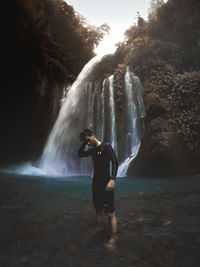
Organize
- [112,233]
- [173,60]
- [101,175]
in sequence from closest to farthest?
1. [112,233]
2. [101,175]
3. [173,60]

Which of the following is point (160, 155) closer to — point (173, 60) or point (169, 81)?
point (169, 81)

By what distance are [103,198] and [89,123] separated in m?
11.9

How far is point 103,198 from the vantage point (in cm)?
297

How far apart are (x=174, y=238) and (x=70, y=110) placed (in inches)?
532

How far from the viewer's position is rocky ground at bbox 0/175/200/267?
2170 millimetres

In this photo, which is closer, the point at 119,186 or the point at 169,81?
the point at 119,186

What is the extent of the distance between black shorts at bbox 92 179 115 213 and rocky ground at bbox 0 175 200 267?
0.36m

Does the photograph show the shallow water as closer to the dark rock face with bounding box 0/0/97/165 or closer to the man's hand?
the man's hand

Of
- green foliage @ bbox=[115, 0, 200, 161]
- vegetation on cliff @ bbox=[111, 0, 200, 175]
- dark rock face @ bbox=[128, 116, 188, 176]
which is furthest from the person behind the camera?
green foliage @ bbox=[115, 0, 200, 161]

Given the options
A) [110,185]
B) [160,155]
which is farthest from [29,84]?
[110,185]

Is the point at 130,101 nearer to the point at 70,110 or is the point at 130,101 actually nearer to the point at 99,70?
the point at 70,110

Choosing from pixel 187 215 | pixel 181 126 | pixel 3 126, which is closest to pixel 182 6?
pixel 181 126

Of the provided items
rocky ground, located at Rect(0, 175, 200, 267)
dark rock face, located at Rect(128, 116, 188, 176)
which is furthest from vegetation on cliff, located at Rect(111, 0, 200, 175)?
rocky ground, located at Rect(0, 175, 200, 267)

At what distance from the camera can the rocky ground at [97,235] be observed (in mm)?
2170
